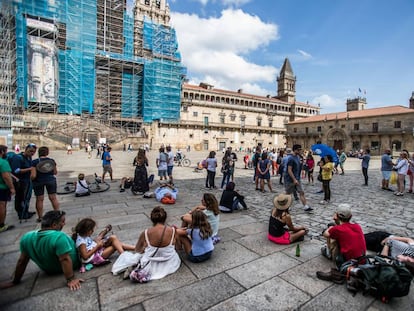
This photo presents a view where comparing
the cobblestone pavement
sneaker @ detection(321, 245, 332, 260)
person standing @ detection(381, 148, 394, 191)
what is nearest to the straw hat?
the cobblestone pavement

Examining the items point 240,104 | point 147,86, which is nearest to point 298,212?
point 147,86

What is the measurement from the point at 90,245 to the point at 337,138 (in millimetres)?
49878

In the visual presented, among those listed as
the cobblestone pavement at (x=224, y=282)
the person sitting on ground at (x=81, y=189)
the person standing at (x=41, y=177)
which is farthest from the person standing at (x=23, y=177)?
the person sitting on ground at (x=81, y=189)

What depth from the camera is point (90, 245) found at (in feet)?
9.80

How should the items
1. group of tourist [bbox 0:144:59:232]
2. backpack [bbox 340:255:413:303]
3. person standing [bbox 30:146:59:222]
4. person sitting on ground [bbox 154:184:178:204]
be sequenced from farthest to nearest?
person sitting on ground [bbox 154:184:178:204]
person standing [bbox 30:146:59:222]
group of tourist [bbox 0:144:59:232]
backpack [bbox 340:255:413:303]

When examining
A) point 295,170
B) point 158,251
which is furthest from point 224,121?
point 158,251

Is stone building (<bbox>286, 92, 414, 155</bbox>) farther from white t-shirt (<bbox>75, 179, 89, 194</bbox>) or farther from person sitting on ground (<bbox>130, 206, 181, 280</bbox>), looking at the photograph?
person sitting on ground (<bbox>130, 206, 181, 280</bbox>)

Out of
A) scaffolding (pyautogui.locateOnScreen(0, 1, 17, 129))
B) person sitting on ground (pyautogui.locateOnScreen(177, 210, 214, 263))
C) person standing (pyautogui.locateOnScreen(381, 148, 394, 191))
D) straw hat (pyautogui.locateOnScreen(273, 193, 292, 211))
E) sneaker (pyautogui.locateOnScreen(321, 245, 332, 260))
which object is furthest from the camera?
scaffolding (pyautogui.locateOnScreen(0, 1, 17, 129))

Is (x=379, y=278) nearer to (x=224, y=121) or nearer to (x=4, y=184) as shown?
(x=4, y=184)

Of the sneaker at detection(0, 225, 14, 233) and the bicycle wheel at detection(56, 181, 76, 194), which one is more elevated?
the bicycle wheel at detection(56, 181, 76, 194)

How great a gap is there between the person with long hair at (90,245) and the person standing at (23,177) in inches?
107

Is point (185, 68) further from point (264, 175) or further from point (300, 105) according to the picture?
point (264, 175)

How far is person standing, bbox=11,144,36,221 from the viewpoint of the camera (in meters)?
4.56

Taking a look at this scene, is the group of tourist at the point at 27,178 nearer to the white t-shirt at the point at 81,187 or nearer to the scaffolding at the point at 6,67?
the white t-shirt at the point at 81,187
